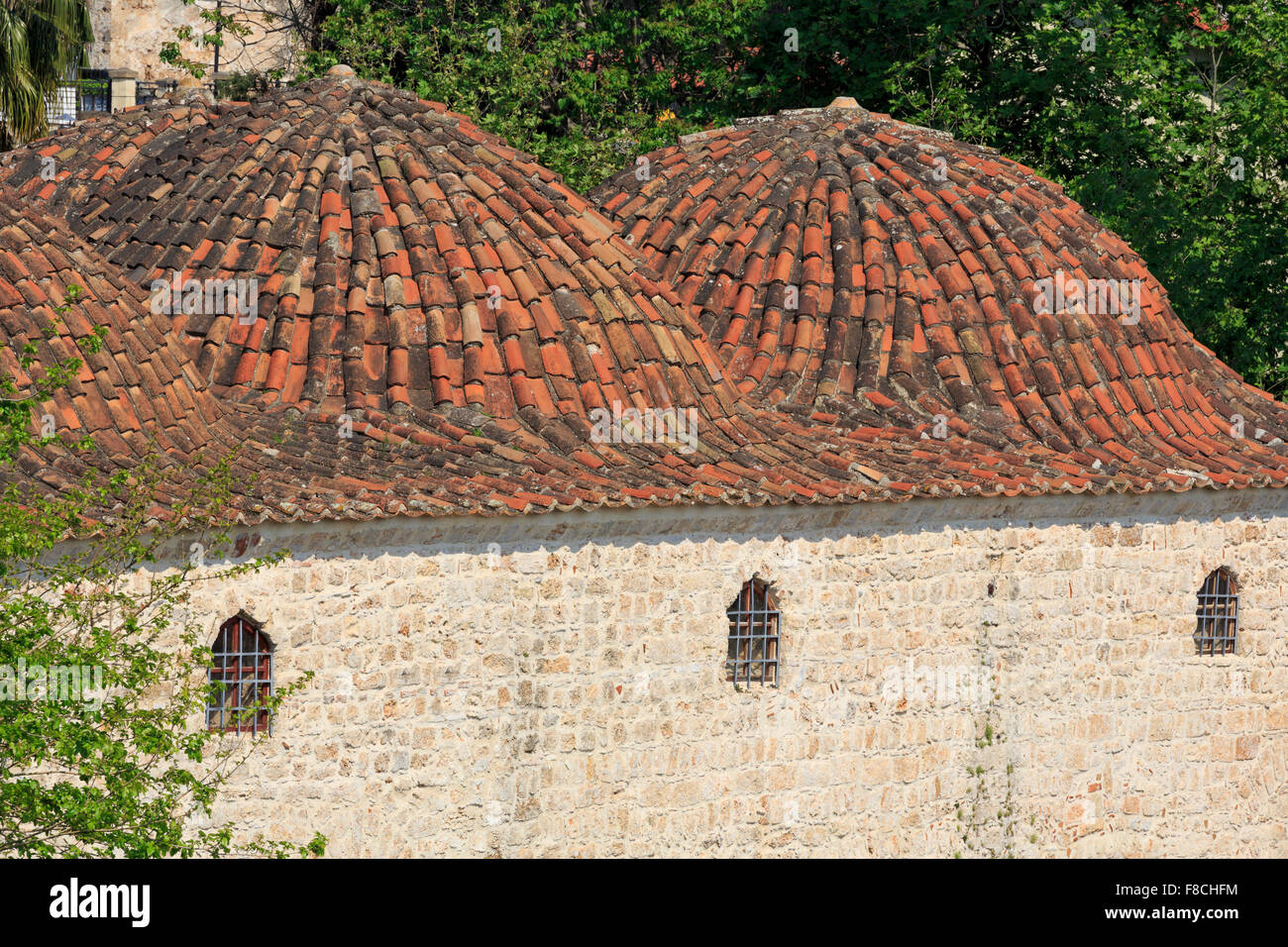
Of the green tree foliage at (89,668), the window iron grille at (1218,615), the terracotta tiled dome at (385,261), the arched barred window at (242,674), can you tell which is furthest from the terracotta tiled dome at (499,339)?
the window iron grille at (1218,615)

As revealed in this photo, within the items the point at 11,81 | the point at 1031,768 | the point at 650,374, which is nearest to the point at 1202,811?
Result: the point at 1031,768

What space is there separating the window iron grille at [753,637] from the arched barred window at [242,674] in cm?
343

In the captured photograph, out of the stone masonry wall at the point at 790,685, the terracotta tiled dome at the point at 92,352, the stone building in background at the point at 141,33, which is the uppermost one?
the stone building in background at the point at 141,33

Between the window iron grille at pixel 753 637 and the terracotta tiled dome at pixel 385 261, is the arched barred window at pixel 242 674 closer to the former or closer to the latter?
the terracotta tiled dome at pixel 385 261

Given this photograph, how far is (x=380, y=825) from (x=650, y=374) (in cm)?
405

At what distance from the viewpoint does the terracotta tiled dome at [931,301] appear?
573 inches

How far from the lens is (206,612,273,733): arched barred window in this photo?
10.4 metres

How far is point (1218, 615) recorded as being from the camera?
15.0 metres

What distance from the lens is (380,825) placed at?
36.0ft

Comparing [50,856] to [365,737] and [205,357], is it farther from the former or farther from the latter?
[205,357]

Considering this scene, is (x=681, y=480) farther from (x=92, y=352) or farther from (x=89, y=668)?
(x=89, y=668)

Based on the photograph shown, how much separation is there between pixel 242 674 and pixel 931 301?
713 centimetres

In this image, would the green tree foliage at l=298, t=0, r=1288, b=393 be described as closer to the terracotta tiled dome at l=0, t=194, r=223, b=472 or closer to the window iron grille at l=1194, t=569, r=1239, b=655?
the window iron grille at l=1194, t=569, r=1239, b=655

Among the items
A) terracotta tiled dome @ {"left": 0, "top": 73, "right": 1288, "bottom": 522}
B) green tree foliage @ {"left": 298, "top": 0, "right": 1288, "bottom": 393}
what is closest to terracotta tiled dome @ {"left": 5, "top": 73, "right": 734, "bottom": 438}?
terracotta tiled dome @ {"left": 0, "top": 73, "right": 1288, "bottom": 522}
